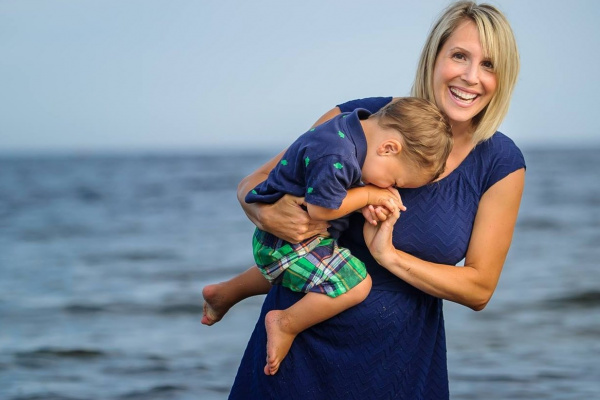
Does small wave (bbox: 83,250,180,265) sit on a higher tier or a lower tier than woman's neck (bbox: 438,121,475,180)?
lower

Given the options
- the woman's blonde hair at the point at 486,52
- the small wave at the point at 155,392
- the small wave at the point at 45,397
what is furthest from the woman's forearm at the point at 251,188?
the small wave at the point at 45,397

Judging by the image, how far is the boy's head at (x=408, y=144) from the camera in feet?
8.45

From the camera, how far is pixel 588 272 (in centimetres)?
984

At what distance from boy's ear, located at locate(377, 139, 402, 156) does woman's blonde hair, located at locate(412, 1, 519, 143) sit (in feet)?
1.25

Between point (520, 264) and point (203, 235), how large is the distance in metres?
5.71

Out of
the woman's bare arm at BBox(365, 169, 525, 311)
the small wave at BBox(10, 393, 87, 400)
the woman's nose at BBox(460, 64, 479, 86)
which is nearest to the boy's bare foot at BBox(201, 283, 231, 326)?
the woman's bare arm at BBox(365, 169, 525, 311)

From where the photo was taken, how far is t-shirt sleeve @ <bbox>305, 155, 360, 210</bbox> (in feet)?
8.14

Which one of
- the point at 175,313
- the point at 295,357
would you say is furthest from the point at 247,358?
the point at 175,313

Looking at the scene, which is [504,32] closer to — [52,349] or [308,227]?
[308,227]

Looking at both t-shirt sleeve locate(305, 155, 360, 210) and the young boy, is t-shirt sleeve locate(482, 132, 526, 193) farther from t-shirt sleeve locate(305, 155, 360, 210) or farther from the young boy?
t-shirt sleeve locate(305, 155, 360, 210)

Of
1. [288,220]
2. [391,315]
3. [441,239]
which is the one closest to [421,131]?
[441,239]

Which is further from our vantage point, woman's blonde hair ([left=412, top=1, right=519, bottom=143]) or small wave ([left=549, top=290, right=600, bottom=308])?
small wave ([left=549, top=290, right=600, bottom=308])

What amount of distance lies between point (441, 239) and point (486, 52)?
63 centimetres

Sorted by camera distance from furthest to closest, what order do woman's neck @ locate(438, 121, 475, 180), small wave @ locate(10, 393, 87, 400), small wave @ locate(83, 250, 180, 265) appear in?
small wave @ locate(83, 250, 180, 265) → small wave @ locate(10, 393, 87, 400) → woman's neck @ locate(438, 121, 475, 180)
